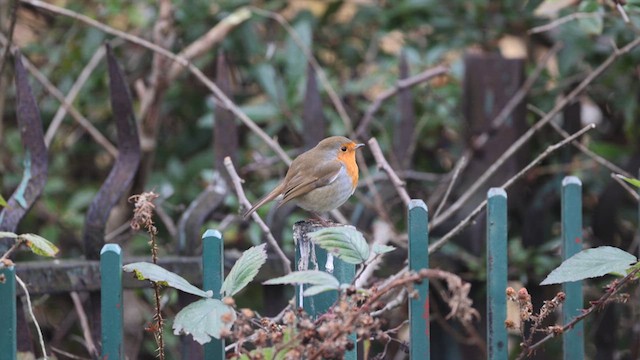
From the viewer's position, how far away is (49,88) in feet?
10.9

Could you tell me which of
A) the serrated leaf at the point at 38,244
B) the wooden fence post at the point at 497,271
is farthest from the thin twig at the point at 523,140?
the serrated leaf at the point at 38,244

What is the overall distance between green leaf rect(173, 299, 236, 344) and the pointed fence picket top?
817 mm

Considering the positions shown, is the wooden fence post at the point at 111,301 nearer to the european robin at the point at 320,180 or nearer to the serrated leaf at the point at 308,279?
the serrated leaf at the point at 308,279

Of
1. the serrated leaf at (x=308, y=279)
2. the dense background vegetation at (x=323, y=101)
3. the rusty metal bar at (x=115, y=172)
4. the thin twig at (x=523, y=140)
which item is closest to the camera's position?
the serrated leaf at (x=308, y=279)

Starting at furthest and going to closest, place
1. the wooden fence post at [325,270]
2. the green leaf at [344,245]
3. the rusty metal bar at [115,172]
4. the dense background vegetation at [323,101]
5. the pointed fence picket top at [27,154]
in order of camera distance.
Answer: the dense background vegetation at [323,101] < the rusty metal bar at [115,172] < the pointed fence picket top at [27,154] < the wooden fence post at [325,270] < the green leaf at [344,245]

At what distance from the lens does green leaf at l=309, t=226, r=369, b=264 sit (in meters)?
1.69

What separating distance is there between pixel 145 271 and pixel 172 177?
2.22 m

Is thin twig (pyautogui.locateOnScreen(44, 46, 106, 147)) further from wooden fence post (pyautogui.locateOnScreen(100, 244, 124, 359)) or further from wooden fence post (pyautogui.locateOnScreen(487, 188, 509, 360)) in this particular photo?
wooden fence post (pyautogui.locateOnScreen(487, 188, 509, 360))

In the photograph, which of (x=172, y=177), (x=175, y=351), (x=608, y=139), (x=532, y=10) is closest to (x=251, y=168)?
(x=172, y=177)

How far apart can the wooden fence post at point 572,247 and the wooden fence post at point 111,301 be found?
0.98 meters

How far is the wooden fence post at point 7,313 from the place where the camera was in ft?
5.68

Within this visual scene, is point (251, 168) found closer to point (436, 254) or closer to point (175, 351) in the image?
point (436, 254)

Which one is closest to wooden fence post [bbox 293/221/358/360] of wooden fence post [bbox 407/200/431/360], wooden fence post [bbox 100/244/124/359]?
wooden fence post [bbox 407/200/431/360]

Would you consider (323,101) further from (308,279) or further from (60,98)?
(308,279)
